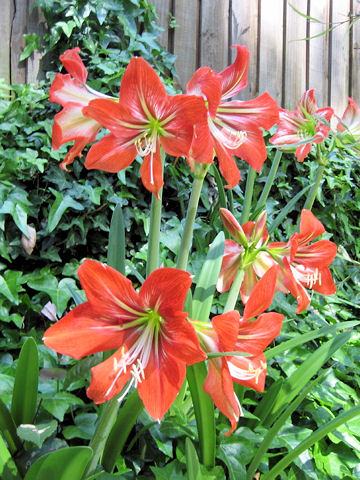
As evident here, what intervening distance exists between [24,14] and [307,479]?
2.43m

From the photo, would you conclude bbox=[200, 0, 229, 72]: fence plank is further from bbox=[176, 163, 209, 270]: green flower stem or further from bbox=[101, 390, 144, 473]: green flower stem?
bbox=[101, 390, 144, 473]: green flower stem

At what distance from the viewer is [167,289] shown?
27.1 inches

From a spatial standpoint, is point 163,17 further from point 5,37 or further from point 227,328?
point 227,328

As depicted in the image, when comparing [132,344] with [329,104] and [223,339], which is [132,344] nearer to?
[223,339]

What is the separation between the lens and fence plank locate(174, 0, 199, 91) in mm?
2650

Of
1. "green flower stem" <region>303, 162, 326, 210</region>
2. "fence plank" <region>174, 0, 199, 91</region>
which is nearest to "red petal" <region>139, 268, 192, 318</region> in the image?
"green flower stem" <region>303, 162, 326, 210</region>

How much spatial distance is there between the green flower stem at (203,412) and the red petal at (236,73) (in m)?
0.61

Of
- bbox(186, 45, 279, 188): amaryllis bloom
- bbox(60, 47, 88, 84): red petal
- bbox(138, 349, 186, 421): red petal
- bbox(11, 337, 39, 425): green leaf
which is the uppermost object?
bbox(60, 47, 88, 84): red petal

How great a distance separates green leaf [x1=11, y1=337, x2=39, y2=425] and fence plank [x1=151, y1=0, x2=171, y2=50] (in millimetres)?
2188

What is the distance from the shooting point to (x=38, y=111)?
82.3 inches

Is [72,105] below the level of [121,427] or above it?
above

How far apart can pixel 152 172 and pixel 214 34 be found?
2346 mm

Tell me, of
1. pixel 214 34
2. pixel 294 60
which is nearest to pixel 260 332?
pixel 214 34

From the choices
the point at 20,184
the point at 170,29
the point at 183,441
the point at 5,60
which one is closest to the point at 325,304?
the point at 183,441
